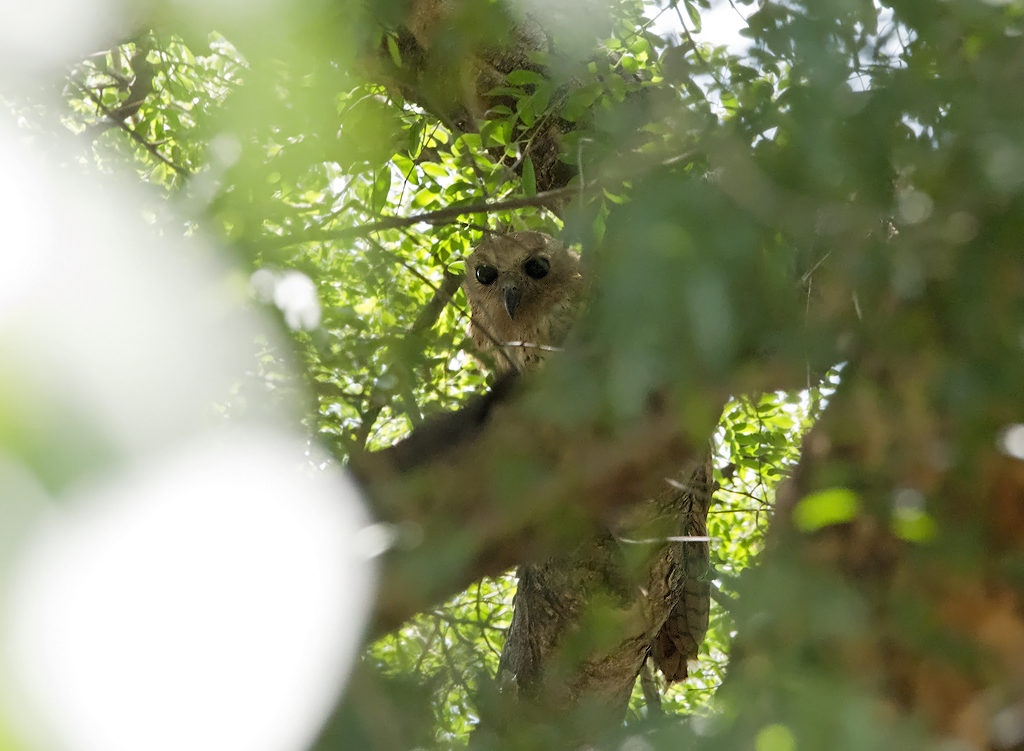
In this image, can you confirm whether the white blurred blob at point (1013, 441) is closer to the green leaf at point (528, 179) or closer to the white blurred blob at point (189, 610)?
the white blurred blob at point (189, 610)

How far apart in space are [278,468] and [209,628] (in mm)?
272

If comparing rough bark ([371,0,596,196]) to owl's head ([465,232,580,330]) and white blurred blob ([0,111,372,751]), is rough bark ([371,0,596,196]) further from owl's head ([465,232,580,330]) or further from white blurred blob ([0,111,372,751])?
white blurred blob ([0,111,372,751])

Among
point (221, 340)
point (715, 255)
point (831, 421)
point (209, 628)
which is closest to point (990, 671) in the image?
point (831, 421)

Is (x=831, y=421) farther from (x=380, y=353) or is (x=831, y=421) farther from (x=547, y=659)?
(x=547, y=659)

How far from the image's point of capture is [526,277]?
13.3ft

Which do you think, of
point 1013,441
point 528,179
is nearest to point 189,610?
point 1013,441

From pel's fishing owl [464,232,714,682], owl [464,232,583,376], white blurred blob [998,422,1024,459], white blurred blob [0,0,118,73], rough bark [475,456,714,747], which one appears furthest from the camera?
owl [464,232,583,376]

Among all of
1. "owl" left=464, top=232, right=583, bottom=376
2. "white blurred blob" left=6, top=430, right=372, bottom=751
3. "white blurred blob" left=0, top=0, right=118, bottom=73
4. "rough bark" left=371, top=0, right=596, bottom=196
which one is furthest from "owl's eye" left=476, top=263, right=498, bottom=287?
"white blurred blob" left=6, top=430, right=372, bottom=751

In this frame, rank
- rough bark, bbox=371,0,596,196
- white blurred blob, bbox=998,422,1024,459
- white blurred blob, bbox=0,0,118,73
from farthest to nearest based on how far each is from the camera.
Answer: rough bark, bbox=371,0,596,196 → white blurred blob, bbox=0,0,118,73 → white blurred blob, bbox=998,422,1024,459

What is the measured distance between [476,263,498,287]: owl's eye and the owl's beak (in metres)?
0.12

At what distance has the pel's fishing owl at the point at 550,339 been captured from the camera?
10.0 feet

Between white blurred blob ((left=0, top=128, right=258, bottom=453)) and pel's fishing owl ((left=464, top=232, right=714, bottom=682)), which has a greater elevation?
white blurred blob ((left=0, top=128, right=258, bottom=453))

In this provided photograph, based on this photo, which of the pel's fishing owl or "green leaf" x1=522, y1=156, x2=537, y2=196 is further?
the pel's fishing owl

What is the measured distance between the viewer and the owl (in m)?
3.94
